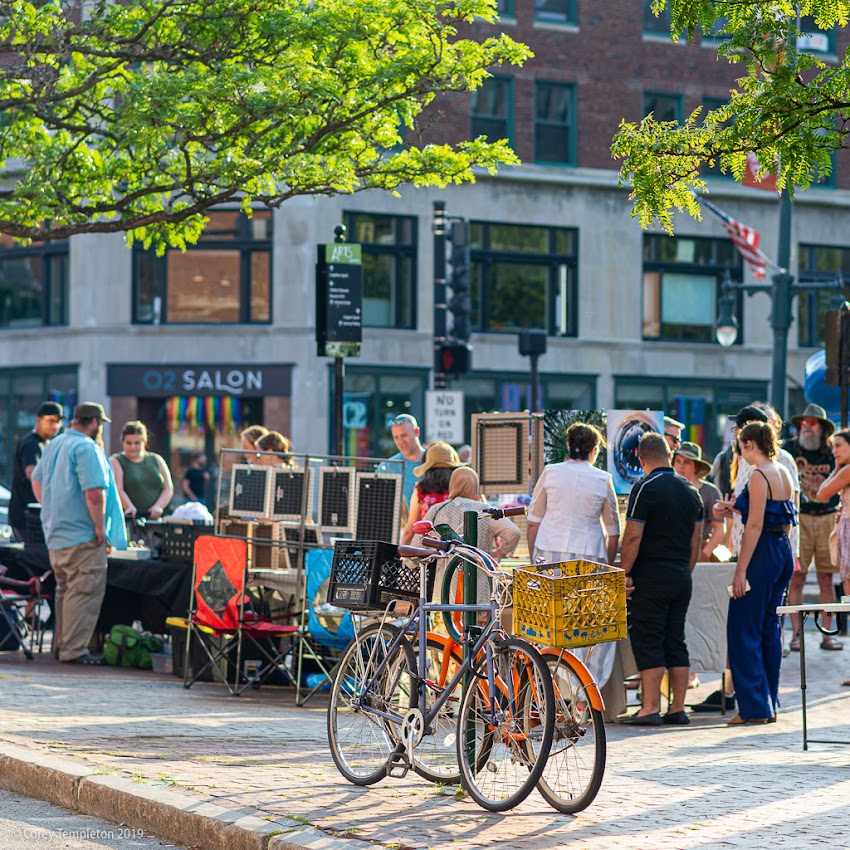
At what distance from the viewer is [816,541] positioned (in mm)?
15094

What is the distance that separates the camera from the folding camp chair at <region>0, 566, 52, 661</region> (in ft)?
44.6

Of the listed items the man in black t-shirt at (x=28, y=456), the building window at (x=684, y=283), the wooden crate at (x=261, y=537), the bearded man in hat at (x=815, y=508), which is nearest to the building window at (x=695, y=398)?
the building window at (x=684, y=283)

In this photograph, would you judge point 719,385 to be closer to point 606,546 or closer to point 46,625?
point 46,625

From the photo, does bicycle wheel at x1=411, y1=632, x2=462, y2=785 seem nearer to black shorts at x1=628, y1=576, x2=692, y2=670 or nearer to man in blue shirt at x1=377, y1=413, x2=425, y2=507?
black shorts at x1=628, y1=576, x2=692, y2=670

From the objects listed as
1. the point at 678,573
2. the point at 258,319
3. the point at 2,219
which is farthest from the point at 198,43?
the point at 258,319

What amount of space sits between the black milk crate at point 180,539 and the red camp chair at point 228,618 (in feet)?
1.99

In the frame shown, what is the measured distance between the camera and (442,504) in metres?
10.2

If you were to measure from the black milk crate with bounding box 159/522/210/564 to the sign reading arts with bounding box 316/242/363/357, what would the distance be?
302 centimetres

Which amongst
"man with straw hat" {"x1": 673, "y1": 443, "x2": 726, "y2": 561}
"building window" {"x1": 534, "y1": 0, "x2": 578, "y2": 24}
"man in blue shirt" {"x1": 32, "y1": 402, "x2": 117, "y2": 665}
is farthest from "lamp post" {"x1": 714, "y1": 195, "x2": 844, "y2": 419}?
"man in blue shirt" {"x1": 32, "y1": 402, "x2": 117, "y2": 665}

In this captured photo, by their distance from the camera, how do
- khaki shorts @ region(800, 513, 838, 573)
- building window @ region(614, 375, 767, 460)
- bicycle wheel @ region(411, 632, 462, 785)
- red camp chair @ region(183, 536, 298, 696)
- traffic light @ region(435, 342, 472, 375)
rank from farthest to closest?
building window @ region(614, 375, 767, 460), traffic light @ region(435, 342, 472, 375), khaki shorts @ region(800, 513, 838, 573), red camp chair @ region(183, 536, 298, 696), bicycle wheel @ region(411, 632, 462, 785)

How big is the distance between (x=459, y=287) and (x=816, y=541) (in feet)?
28.3

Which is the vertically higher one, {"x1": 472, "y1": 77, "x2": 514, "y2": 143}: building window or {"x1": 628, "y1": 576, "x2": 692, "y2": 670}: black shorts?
{"x1": 472, "y1": 77, "x2": 514, "y2": 143}: building window

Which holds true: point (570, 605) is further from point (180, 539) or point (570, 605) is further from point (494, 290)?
point (494, 290)

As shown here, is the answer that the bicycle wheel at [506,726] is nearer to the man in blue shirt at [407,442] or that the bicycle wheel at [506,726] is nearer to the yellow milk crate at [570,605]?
the yellow milk crate at [570,605]
